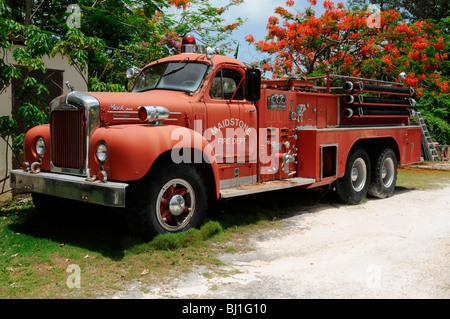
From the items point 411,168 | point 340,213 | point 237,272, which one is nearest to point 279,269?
point 237,272

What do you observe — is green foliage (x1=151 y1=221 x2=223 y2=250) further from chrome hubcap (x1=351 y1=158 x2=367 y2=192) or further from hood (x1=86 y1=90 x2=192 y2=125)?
chrome hubcap (x1=351 y1=158 x2=367 y2=192)

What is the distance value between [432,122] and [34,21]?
13834 millimetres

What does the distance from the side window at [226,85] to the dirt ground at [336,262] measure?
198 cm

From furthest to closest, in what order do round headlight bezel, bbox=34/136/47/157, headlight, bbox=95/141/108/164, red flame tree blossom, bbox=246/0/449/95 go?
red flame tree blossom, bbox=246/0/449/95 < round headlight bezel, bbox=34/136/47/157 < headlight, bbox=95/141/108/164

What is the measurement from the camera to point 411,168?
14.7 metres

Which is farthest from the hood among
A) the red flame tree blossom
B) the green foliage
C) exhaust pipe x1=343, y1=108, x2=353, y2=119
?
the red flame tree blossom

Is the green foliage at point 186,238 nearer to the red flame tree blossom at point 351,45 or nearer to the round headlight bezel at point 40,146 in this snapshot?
the round headlight bezel at point 40,146

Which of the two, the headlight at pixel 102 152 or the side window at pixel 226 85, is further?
the side window at pixel 226 85

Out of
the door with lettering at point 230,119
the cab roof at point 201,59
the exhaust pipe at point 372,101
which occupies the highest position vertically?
the cab roof at point 201,59

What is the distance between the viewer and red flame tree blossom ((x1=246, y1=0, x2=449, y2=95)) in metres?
14.5

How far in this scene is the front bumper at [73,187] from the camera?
16.1 feet

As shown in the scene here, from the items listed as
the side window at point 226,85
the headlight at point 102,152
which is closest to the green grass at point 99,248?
the headlight at point 102,152

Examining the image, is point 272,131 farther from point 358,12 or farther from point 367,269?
point 358,12

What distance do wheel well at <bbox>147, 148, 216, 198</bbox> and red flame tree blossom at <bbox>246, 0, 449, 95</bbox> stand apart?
899 cm
